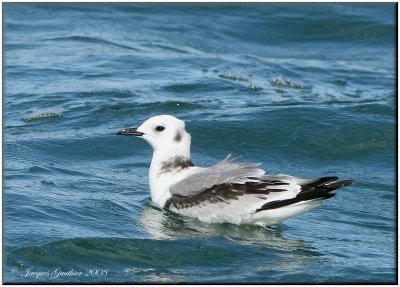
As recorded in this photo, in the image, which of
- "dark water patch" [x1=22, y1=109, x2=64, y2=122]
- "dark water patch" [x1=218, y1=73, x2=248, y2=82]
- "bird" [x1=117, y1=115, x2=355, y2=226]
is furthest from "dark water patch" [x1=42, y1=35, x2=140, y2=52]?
"bird" [x1=117, y1=115, x2=355, y2=226]

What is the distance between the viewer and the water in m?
9.00

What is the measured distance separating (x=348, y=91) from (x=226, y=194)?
7.83m

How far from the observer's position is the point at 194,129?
559 inches

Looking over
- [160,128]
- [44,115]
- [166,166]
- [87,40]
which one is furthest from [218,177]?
[87,40]

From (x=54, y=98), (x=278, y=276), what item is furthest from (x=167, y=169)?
(x=54, y=98)

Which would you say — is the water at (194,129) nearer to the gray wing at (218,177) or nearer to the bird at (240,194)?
the bird at (240,194)

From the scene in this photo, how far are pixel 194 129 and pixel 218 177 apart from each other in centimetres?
420

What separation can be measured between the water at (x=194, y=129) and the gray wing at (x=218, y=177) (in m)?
0.33

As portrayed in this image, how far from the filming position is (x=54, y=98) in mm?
15336

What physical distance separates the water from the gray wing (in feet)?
1.07

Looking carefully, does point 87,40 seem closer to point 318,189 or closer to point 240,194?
point 240,194

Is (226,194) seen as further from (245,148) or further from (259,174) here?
(245,148)

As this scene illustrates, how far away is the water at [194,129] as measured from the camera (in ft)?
29.5

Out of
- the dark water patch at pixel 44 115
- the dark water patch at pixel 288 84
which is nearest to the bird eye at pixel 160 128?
the dark water patch at pixel 44 115
